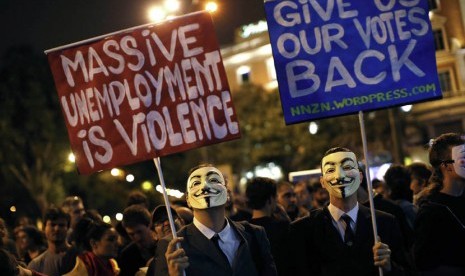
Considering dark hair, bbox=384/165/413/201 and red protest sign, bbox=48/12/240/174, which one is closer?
red protest sign, bbox=48/12/240/174

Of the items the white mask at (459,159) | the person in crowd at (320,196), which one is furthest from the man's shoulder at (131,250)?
the person in crowd at (320,196)

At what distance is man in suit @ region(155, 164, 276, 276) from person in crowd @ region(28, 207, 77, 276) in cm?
298

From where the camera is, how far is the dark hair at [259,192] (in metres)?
8.70

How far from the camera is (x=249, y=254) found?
5.95 metres

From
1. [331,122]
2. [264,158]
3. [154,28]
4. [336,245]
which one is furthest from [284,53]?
[264,158]

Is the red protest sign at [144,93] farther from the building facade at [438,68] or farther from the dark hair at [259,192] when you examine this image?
the dark hair at [259,192]

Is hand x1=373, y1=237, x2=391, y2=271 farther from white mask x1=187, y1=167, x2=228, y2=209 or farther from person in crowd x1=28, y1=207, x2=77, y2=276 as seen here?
person in crowd x1=28, y1=207, x2=77, y2=276

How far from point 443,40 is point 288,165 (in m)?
29.5

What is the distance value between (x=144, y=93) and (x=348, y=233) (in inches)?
69.3

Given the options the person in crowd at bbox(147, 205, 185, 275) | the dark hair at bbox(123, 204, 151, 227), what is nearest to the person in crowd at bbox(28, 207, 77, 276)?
the dark hair at bbox(123, 204, 151, 227)

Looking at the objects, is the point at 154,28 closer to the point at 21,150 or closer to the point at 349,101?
the point at 349,101

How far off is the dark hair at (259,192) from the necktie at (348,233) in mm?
2623

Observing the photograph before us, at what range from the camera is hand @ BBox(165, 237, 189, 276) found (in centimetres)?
577

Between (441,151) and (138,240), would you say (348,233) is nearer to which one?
(441,151)
